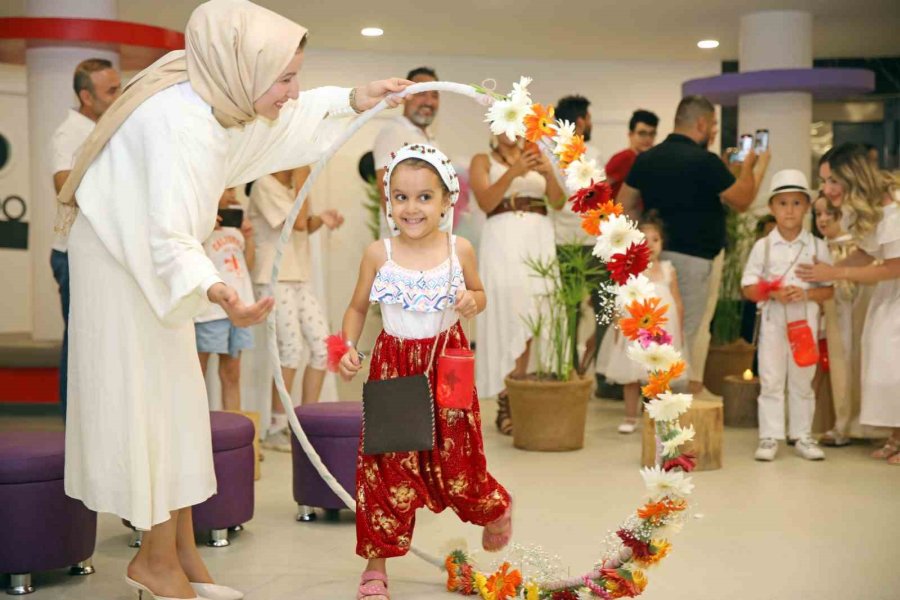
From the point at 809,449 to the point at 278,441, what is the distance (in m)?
3.00

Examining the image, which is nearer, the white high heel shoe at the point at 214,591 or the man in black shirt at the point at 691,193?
the white high heel shoe at the point at 214,591

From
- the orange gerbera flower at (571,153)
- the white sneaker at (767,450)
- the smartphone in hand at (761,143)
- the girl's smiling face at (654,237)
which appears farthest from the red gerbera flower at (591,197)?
the smartphone in hand at (761,143)

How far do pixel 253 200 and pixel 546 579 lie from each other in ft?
11.7

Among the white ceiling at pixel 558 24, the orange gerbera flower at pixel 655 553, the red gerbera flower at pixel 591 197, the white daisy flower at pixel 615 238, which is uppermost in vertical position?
the white ceiling at pixel 558 24

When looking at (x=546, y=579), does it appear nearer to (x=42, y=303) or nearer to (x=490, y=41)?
(x=42, y=303)

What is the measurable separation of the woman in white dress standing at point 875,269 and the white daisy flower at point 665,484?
326cm

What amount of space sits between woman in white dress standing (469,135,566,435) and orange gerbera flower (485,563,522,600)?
11.0 ft

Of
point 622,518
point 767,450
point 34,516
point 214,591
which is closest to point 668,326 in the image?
point 767,450

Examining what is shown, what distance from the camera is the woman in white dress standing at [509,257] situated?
7180mm

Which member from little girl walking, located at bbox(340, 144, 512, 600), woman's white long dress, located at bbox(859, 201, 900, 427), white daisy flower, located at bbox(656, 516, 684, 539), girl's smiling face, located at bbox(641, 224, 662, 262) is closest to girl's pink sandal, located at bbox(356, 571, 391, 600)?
little girl walking, located at bbox(340, 144, 512, 600)

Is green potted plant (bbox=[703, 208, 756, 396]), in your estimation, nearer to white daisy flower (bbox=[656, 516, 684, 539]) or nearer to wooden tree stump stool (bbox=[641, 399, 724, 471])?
wooden tree stump stool (bbox=[641, 399, 724, 471])

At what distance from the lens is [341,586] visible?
411cm

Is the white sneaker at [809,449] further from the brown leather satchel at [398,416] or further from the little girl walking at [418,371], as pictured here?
the brown leather satchel at [398,416]

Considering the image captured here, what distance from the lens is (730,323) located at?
8.83 metres
